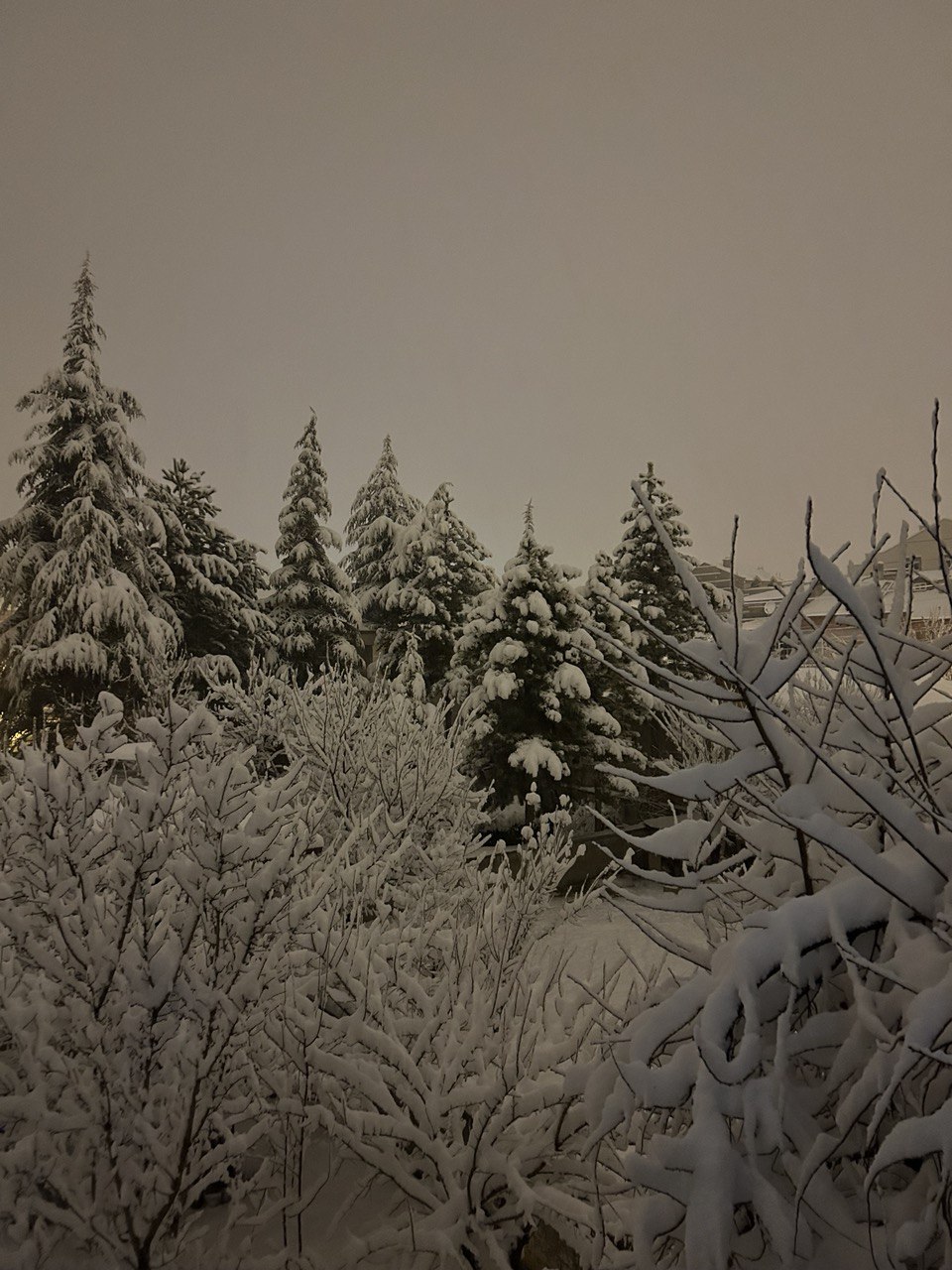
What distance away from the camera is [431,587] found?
2405 cm

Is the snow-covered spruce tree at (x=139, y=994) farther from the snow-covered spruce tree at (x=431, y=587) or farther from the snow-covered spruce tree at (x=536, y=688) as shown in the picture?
the snow-covered spruce tree at (x=431, y=587)

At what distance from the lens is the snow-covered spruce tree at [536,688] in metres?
17.2

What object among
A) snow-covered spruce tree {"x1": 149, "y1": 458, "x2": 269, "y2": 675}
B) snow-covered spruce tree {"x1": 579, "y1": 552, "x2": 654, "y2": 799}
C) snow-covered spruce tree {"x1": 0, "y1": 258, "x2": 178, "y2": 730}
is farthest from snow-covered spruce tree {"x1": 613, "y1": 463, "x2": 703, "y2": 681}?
snow-covered spruce tree {"x1": 0, "y1": 258, "x2": 178, "y2": 730}

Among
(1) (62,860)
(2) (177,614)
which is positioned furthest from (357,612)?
(1) (62,860)

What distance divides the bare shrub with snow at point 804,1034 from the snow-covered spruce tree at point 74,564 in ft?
60.0

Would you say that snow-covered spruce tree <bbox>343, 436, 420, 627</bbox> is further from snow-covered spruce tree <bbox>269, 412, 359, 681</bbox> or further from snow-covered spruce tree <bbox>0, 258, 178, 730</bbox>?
snow-covered spruce tree <bbox>0, 258, 178, 730</bbox>

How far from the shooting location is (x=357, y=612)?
77.7ft

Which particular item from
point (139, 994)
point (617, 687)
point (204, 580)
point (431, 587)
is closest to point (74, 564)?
point (204, 580)

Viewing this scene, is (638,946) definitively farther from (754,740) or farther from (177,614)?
(177,614)

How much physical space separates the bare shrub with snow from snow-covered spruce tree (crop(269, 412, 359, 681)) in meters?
21.5

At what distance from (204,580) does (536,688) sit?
11581 mm

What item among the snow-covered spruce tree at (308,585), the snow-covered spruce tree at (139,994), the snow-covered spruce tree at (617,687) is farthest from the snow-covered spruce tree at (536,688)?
the snow-covered spruce tree at (139,994)

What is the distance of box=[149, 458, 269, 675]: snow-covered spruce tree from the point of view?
75.3ft

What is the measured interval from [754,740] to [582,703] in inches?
630
